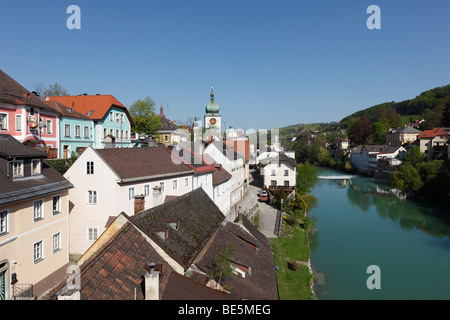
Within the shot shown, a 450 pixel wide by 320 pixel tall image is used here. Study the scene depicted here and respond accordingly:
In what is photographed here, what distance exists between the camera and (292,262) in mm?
19094

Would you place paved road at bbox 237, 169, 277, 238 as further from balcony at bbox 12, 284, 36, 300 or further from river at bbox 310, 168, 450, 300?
balcony at bbox 12, 284, 36, 300

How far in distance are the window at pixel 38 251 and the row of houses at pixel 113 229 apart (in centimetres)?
4

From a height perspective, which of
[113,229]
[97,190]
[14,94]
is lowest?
[113,229]

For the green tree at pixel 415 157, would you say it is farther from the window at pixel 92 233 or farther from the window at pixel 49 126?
the window at pixel 49 126

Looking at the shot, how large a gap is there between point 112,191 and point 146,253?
798cm

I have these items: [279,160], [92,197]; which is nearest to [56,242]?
[92,197]

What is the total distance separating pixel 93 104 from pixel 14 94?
10513 millimetres

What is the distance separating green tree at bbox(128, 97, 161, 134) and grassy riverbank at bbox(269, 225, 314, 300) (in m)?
22.8

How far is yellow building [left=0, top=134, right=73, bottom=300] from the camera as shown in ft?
35.4

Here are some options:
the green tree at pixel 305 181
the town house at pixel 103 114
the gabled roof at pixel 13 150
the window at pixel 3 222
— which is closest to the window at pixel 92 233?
the gabled roof at pixel 13 150

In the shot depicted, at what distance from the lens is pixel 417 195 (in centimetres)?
4331

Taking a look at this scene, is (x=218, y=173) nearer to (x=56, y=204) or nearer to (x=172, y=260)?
(x=56, y=204)

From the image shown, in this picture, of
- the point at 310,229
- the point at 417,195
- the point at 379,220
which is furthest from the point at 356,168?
the point at 310,229
